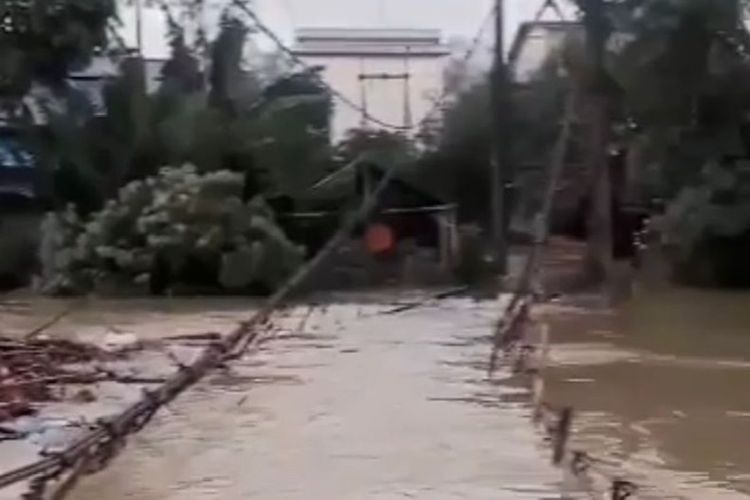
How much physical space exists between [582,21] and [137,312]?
6887mm

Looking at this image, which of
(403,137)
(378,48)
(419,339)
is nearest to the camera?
(419,339)

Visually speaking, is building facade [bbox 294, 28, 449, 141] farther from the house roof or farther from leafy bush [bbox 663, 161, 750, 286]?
leafy bush [bbox 663, 161, 750, 286]

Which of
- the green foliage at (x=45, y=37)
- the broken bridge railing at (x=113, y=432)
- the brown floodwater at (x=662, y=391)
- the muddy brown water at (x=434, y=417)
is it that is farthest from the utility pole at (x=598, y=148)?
the green foliage at (x=45, y=37)

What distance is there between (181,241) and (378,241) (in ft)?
10.4

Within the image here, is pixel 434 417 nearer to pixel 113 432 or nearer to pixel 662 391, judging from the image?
pixel 662 391

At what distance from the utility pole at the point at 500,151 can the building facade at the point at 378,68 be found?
2445 millimetres

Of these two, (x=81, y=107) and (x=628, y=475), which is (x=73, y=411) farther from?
(x=81, y=107)

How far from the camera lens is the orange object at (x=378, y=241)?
22.6 meters

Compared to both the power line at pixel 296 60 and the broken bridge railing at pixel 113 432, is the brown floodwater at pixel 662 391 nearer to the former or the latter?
the broken bridge railing at pixel 113 432

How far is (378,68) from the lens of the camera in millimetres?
26219

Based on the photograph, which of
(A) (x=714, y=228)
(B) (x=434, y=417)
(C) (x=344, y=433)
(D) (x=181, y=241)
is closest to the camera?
(C) (x=344, y=433)

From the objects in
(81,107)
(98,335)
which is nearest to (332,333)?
(98,335)

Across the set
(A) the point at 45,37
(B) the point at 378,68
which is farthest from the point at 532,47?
(A) the point at 45,37

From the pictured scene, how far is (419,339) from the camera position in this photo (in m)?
14.6
